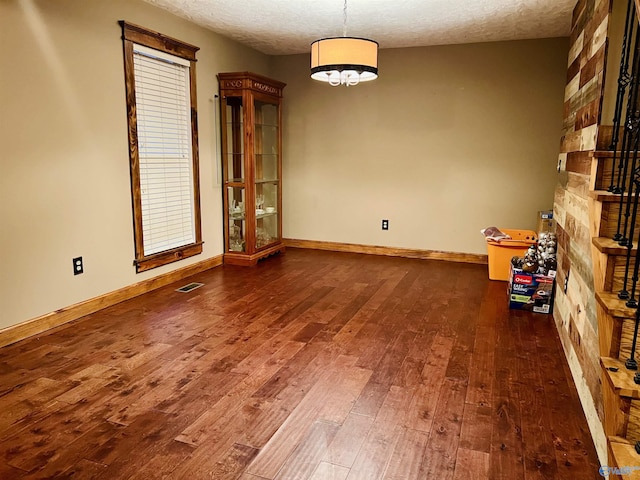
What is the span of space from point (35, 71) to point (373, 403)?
9.76 feet

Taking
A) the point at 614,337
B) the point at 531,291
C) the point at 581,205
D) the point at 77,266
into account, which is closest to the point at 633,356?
the point at 614,337

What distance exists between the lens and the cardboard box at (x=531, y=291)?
362 cm

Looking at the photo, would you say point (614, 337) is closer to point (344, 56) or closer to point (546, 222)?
point (344, 56)

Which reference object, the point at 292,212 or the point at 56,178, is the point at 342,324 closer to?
the point at 56,178

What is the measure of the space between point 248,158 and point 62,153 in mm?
2068

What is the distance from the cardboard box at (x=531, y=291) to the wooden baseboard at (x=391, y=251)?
166 cm

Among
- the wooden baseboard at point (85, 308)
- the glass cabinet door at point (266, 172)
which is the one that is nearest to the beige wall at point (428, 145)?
the glass cabinet door at point (266, 172)

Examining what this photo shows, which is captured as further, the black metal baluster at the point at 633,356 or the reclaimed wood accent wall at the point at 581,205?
the reclaimed wood accent wall at the point at 581,205

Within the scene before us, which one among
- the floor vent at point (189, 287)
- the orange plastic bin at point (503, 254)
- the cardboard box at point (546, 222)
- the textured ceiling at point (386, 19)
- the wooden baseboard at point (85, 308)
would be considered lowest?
the floor vent at point (189, 287)

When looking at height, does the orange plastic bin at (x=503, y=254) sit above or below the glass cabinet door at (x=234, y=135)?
below

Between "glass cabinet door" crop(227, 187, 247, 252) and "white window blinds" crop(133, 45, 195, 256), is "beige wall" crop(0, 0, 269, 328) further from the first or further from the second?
"glass cabinet door" crop(227, 187, 247, 252)

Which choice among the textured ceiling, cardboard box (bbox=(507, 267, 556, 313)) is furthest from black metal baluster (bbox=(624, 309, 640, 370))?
the textured ceiling

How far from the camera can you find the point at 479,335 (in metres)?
3.17

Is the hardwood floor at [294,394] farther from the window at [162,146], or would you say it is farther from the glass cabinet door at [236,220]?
the glass cabinet door at [236,220]
